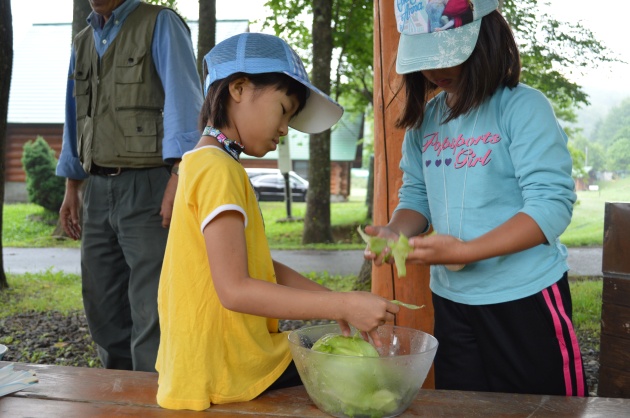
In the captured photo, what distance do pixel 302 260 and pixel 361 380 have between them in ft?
33.3

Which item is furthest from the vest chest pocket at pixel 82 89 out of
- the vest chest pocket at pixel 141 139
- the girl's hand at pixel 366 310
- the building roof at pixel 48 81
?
the building roof at pixel 48 81

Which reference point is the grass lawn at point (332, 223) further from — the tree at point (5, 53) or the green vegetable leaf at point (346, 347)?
the green vegetable leaf at point (346, 347)

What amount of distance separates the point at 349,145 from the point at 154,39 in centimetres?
2568

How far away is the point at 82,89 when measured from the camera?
359cm

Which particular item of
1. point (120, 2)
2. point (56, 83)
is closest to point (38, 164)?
point (56, 83)

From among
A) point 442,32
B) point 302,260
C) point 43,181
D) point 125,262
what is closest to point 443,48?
point 442,32

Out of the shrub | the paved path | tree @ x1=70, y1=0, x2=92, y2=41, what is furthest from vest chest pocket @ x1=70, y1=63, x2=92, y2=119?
the shrub

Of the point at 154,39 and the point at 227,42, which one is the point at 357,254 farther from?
the point at 227,42

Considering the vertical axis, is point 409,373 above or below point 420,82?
below

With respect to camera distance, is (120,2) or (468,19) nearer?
(468,19)

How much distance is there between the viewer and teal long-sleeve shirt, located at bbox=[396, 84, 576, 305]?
2066 mm

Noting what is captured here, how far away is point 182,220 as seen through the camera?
1.96 m

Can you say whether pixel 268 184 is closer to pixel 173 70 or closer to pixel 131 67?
pixel 131 67

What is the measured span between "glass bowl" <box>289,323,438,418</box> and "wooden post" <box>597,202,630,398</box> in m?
1.14
